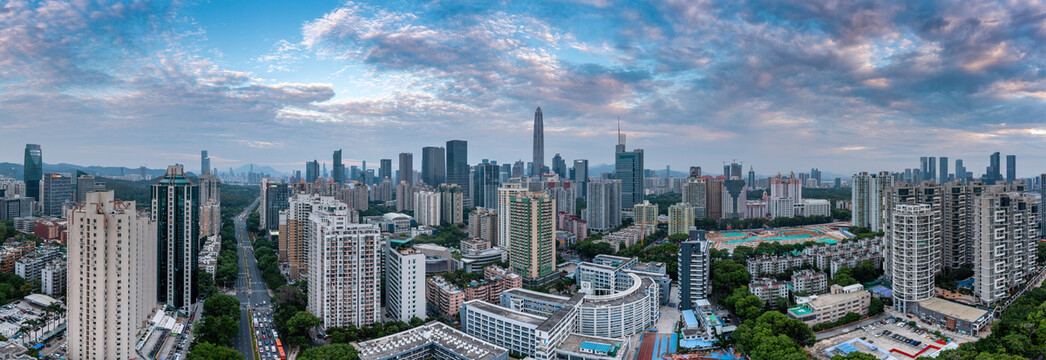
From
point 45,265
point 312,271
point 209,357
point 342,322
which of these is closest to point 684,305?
point 342,322

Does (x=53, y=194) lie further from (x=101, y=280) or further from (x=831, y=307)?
(x=831, y=307)

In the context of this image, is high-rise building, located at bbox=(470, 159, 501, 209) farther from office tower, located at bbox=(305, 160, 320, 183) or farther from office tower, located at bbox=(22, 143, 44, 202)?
office tower, located at bbox=(22, 143, 44, 202)

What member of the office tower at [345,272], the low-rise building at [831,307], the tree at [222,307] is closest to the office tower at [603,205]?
the low-rise building at [831,307]

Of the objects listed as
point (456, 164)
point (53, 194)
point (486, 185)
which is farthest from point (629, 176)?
point (53, 194)

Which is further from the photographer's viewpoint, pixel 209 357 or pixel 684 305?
pixel 684 305

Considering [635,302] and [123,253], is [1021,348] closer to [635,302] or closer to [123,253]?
[635,302]

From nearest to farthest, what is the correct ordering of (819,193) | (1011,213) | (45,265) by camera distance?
(1011,213), (45,265), (819,193)

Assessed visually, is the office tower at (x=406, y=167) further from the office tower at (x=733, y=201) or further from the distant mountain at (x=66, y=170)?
the office tower at (x=733, y=201)

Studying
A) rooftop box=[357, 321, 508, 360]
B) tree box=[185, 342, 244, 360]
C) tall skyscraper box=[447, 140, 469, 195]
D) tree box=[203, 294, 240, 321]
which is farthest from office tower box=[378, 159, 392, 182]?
rooftop box=[357, 321, 508, 360]
